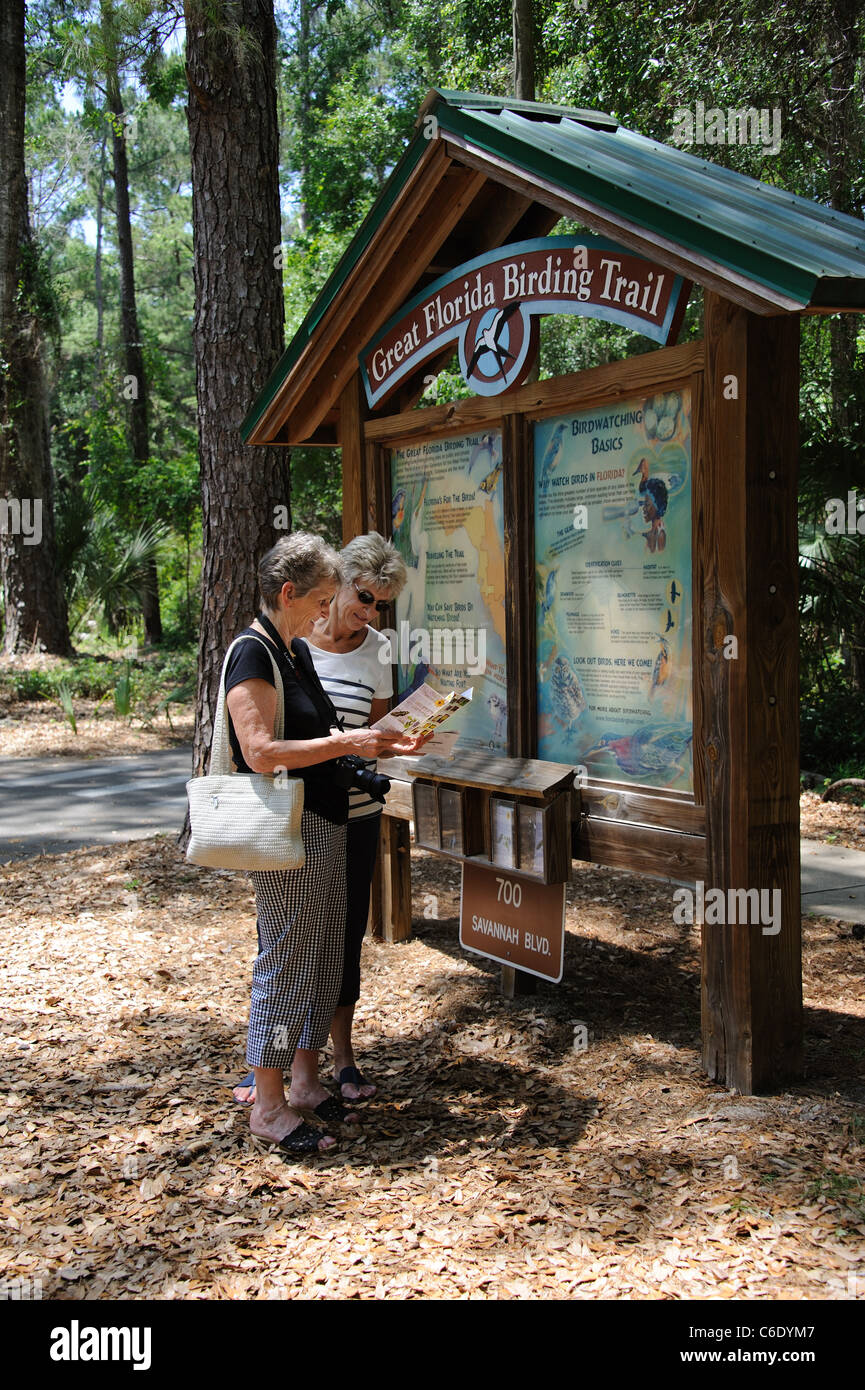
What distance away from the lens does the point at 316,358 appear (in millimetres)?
5367

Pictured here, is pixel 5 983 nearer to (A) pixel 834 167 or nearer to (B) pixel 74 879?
(B) pixel 74 879

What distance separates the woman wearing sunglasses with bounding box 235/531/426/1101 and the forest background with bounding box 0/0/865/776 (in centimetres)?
285

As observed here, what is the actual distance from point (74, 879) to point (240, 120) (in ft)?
15.4

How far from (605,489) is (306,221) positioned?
25.9 metres

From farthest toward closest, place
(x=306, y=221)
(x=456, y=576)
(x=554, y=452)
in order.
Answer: (x=306, y=221), (x=456, y=576), (x=554, y=452)

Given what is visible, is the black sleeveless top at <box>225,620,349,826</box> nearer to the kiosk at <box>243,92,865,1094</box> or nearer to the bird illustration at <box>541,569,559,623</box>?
the kiosk at <box>243,92,865,1094</box>

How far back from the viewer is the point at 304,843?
3.46 m

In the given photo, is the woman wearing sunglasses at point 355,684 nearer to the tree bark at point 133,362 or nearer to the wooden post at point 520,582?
the wooden post at point 520,582

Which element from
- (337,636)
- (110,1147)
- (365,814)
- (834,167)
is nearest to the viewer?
(110,1147)

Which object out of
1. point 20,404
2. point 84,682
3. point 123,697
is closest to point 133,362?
point 20,404

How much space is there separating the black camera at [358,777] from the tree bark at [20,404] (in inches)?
498

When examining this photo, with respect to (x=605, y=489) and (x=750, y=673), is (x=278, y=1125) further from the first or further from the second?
(x=605, y=489)

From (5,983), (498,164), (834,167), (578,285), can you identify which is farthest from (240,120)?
(834,167)

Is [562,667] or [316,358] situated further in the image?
[316,358]
